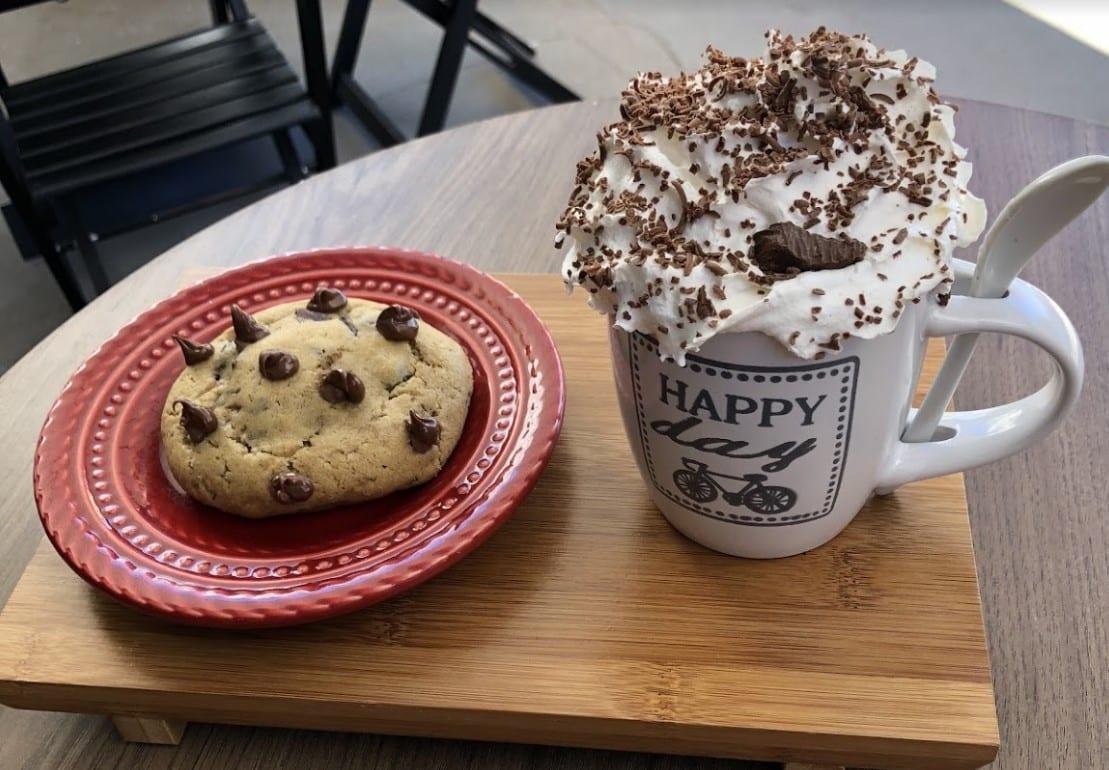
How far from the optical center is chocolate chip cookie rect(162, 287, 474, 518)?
0.74 meters

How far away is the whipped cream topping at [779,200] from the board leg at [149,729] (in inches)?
16.9

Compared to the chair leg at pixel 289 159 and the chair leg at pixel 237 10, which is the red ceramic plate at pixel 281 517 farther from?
the chair leg at pixel 237 10

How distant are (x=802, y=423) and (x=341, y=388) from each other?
1.14 ft

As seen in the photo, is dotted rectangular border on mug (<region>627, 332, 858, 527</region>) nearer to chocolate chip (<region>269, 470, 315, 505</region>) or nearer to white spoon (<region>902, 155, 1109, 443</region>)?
white spoon (<region>902, 155, 1109, 443</region>)

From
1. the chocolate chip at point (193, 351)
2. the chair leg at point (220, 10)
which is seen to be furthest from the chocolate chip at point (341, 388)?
the chair leg at point (220, 10)

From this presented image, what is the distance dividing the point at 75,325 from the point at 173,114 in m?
1.02

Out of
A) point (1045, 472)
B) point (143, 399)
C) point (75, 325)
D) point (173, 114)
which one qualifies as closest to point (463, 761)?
point (143, 399)

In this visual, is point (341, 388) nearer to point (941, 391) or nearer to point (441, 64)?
point (941, 391)

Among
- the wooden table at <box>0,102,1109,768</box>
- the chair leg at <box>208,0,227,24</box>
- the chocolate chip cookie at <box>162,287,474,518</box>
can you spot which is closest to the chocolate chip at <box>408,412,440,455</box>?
the chocolate chip cookie at <box>162,287,474,518</box>

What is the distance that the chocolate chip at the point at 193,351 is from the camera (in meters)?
0.82

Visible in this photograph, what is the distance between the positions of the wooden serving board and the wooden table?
0.04 metres

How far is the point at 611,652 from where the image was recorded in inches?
26.4

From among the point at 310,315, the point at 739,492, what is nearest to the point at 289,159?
the point at 310,315

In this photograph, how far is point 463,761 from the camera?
27.8 inches
